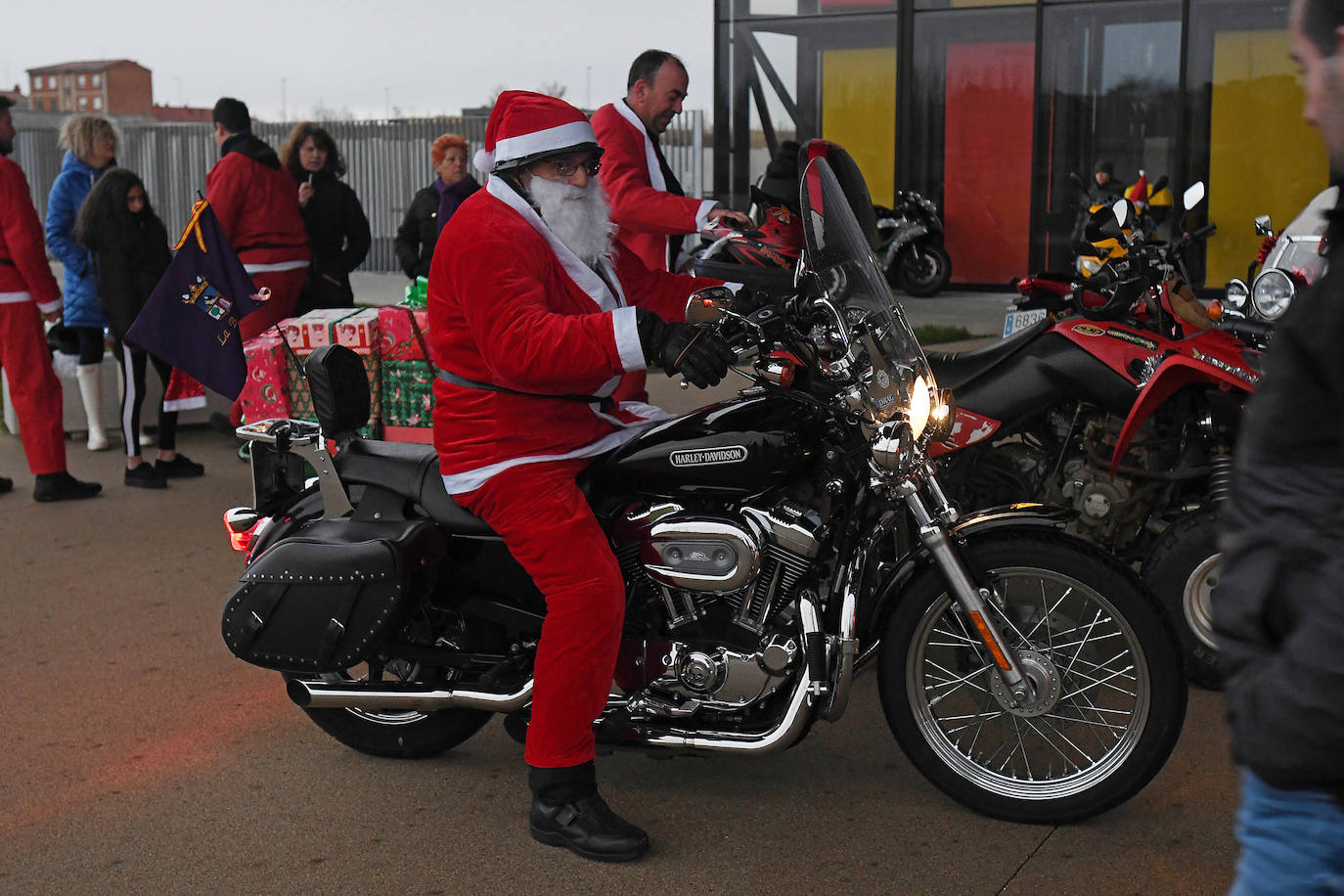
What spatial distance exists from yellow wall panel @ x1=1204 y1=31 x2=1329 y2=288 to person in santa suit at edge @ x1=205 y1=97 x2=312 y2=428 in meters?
10.7

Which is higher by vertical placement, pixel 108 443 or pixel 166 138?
pixel 166 138

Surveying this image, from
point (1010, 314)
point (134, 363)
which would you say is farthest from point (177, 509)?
point (1010, 314)

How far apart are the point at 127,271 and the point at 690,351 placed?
5.63 meters

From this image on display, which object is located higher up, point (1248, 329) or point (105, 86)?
point (105, 86)

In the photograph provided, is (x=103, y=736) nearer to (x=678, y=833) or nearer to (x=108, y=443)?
(x=678, y=833)

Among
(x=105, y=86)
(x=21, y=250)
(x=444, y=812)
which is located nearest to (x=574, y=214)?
(x=444, y=812)

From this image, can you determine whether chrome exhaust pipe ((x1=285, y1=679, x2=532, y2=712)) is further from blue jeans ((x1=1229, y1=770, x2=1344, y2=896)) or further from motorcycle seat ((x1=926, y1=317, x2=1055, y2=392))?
blue jeans ((x1=1229, y1=770, x2=1344, y2=896))

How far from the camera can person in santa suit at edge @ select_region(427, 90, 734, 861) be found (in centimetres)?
331

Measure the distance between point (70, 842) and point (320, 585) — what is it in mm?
883

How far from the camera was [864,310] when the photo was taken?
3.42 m

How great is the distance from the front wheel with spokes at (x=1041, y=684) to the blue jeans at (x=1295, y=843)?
1659 millimetres

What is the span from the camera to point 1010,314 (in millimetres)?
5160

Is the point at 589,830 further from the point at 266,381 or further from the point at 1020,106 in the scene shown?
the point at 1020,106

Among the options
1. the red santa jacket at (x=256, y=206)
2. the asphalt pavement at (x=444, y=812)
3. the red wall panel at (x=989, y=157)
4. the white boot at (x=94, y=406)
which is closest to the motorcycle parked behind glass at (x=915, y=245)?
the red wall panel at (x=989, y=157)
